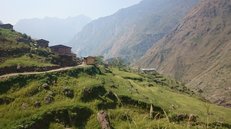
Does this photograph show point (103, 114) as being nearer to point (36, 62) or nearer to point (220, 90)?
point (36, 62)

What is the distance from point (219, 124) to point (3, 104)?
31192 millimetres

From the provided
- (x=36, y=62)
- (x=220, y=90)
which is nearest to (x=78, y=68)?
(x=36, y=62)

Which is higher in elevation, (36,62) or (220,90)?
(36,62)

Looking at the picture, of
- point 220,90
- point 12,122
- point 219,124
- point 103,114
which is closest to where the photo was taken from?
point 12,122

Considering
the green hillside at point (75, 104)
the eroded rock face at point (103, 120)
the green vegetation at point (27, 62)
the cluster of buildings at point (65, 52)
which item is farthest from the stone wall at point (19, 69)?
the eroded rock face at point (103, 120)

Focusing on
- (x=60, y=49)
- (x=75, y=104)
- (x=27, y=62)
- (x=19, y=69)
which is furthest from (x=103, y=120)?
(x=60, y=49)

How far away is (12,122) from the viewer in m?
43.9

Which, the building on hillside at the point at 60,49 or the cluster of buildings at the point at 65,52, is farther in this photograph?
the building on hillside at the point at 60,49

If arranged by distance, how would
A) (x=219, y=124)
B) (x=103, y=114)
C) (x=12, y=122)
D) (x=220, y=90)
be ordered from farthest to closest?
(x=220, y=90) → (x=219, y=124) → (x=103, y=114) → (x=12, y=122)

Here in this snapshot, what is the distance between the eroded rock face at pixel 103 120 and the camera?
4434cm

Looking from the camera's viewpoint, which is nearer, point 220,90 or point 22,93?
point 22,93

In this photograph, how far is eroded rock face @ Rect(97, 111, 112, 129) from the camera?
4434 centimetres

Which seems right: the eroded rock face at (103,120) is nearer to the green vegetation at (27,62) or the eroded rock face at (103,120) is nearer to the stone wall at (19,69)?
the stone wall at (19,69)

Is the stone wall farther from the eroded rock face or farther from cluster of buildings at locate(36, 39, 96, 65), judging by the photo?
the eroded rock face
